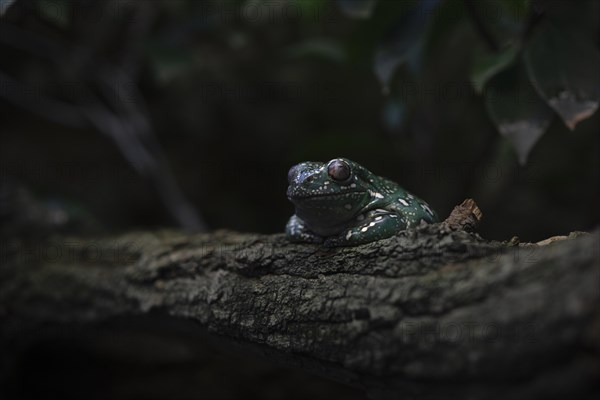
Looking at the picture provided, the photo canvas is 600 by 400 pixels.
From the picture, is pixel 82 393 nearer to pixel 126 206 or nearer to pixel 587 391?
pixel 126 206

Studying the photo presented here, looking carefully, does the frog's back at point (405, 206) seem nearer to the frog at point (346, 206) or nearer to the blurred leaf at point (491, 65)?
the frog at point (346, 206)

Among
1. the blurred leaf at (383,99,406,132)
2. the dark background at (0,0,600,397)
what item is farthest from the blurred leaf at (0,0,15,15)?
the blurred leaf at (383,99,406,132)

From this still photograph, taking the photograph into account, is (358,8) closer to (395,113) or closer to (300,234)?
(300,234)

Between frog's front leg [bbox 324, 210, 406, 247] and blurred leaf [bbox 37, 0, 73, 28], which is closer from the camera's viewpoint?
frog's front leg [bbox 324, 210, 406, 247]

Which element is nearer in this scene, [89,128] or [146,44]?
[146,44]

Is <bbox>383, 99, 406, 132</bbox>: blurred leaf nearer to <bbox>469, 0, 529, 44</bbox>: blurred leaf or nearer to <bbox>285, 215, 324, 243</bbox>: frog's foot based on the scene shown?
<bbox>469, 0, 529, 44</bbox>: blurred leaf

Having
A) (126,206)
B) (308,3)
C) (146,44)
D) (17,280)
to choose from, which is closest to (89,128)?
(126,206)
